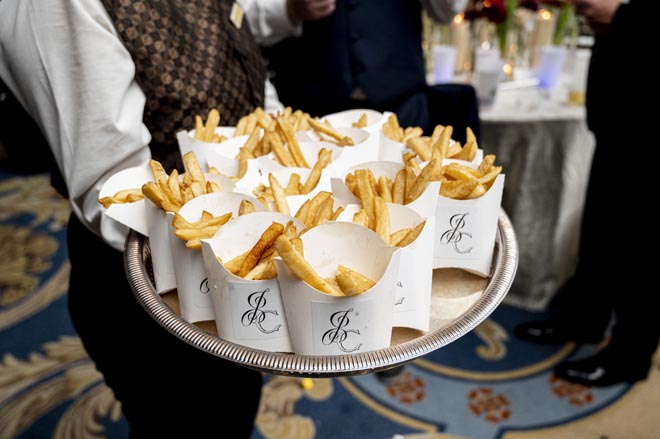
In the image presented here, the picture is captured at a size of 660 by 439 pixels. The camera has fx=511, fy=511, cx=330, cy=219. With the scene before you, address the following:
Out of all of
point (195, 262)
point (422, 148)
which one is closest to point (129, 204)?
point (195, 262)

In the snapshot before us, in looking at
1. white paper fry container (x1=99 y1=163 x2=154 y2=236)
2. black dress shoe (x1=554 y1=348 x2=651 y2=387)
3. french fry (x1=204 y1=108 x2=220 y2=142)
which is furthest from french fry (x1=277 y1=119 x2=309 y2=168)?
black dress shoe (x1=554 y1=348 x2=651 y2=387)

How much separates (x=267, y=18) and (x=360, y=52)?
31 centimetres

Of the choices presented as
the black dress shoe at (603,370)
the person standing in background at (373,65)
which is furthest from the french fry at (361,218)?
the black dress shoe at (603,370)

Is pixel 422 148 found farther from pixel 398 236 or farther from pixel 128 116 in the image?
pixel 128 116

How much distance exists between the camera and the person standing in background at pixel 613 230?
139 centimetres

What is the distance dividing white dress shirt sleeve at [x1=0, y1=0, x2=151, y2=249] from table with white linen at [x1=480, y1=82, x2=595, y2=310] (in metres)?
1.26

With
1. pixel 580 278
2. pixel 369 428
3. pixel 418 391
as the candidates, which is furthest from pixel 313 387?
pixel 580 278

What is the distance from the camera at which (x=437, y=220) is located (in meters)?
0.76

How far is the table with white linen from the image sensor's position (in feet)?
5.76

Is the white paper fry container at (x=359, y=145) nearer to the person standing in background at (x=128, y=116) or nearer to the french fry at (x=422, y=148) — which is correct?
the french fry at (x=422, y=148)

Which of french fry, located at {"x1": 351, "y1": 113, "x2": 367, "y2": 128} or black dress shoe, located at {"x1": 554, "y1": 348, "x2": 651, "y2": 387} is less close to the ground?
french fry, located at {"x1": 351, "y1": 113, "x2": 367, "y2": 128}

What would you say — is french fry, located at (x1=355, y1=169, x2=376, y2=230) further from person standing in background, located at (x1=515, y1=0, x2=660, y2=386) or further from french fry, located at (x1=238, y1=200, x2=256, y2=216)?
person standing in background, located at (x1=515, y1=0, x2=660, y2=386)

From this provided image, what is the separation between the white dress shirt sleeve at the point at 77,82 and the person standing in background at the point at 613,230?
4.13 feet

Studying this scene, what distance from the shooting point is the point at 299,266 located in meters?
0.59
